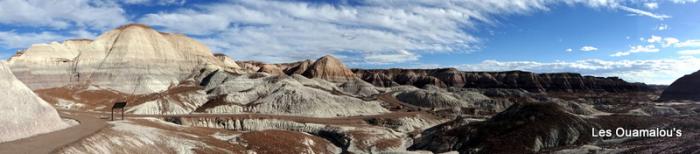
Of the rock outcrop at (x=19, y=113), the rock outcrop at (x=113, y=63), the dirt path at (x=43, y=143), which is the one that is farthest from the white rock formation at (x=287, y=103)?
the dirt path at (x=43, y=143)

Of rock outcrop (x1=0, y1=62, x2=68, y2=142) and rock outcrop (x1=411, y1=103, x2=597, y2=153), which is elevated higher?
rock outcrop (x1=0, y1=62, x2=68, y2=142)

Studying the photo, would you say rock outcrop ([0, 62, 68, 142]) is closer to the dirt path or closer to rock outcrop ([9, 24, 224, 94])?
the dirt path

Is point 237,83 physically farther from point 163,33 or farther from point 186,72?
point 163,33

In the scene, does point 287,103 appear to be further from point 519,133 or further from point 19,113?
point 19,113

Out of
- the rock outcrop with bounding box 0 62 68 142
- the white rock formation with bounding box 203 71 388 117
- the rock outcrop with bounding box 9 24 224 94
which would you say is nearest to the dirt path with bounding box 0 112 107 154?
the rock outcrop with bounding box 0 62 68 142

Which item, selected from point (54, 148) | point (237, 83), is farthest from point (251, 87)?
point (54, 148)

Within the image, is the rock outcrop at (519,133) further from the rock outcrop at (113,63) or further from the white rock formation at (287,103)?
the rock outcrop at (113,63)
